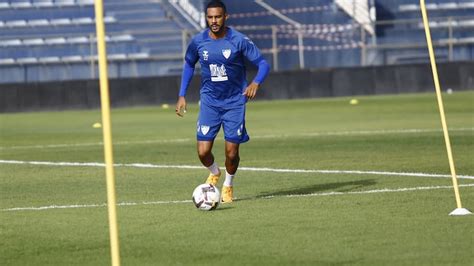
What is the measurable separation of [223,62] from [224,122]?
0.60 meters

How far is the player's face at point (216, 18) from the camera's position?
12.9m

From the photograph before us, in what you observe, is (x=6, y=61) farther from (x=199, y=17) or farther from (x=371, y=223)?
(x=371, y=223)

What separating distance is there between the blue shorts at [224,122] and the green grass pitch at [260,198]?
24.9 inches

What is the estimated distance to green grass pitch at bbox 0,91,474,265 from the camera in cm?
927

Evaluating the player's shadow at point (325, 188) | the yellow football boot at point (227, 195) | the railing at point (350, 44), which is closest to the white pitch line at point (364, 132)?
the player's shadow at point (325, 188)

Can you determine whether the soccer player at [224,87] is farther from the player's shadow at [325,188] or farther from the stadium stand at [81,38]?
the stadium stand at [81,38]

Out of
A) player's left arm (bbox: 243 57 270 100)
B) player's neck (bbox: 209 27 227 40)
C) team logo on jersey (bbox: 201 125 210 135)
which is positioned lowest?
team logo on jersey (bbox: 201 125 210 135)

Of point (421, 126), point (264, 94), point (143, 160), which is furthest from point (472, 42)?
point (143, 160)

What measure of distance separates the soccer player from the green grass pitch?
1.56 ft

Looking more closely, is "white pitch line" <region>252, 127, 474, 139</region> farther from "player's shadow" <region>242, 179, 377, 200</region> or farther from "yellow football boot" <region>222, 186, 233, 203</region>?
"yellow football boot" <region>222, 186, 233, 203</region>

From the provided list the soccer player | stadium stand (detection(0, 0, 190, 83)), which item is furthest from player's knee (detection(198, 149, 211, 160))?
stadium stand (detection(0, 0, 190, 83))

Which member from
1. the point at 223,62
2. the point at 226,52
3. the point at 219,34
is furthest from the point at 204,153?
the point at 219,34

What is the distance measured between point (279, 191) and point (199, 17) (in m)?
28.1

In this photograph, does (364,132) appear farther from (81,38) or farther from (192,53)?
(81,38)
